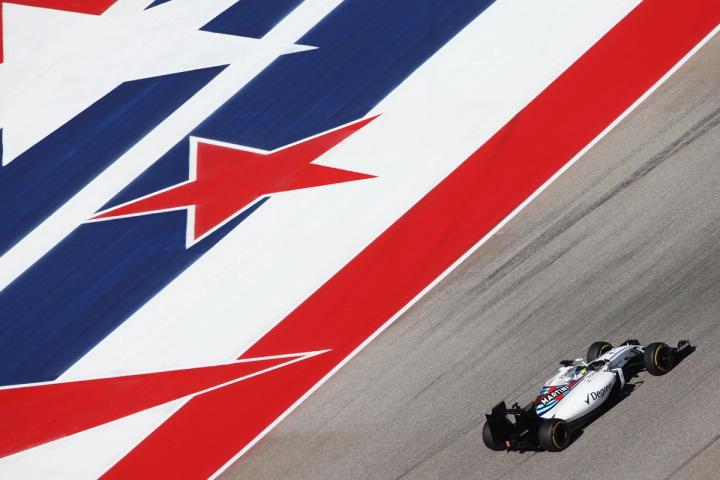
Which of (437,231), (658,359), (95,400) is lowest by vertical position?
(658,359)

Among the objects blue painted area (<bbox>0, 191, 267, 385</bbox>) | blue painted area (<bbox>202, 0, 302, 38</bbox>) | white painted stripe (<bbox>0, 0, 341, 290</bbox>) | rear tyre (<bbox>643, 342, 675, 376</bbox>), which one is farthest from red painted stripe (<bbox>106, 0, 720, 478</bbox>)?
blue painted area (<bbox>202, 0, 302, 38</bbox>)

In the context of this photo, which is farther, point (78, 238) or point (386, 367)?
point (78, 238)

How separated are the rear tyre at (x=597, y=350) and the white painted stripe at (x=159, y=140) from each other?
7.92 meters

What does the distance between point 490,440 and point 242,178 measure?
684cm

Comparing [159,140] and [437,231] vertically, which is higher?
[159,140]

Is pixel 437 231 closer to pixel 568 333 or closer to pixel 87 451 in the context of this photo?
pixel 568 333

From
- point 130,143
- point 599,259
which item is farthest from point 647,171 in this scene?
point 130,143

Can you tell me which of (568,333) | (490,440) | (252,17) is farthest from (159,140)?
(490,440)

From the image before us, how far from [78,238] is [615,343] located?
8.52 meters

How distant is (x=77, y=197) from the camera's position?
50.3ft

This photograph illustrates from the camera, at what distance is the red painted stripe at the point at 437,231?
12.7 m

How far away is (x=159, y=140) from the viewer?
51.2 ft

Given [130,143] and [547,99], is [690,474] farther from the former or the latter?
[130,143]

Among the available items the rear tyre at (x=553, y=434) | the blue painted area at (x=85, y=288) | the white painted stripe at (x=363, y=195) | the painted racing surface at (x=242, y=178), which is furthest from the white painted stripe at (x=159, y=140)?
the rear tyre at (x=553, y=434)
